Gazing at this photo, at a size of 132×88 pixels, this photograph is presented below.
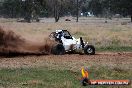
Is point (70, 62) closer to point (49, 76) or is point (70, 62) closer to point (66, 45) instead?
point (66, 45)

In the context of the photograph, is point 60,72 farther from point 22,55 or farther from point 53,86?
point 22,55

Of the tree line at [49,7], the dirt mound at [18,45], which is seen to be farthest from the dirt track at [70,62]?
the tree line at [49,7]

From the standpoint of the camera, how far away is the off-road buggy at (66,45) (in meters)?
21.4

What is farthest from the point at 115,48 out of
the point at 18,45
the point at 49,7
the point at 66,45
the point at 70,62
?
the point at 49,7

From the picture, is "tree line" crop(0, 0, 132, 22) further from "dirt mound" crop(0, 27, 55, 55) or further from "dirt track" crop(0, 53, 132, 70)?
"dirt track" crop(0, 53, 132, 70)

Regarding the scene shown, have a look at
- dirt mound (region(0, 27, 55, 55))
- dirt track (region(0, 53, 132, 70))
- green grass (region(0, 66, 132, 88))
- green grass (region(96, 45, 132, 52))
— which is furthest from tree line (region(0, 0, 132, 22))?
green grass (region(0, 66, 132, 88))

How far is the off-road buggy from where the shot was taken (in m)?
21.4

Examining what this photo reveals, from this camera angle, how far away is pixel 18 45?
70.0ft

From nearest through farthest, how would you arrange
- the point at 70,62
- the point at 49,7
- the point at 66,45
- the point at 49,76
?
the point at 49,76 → the point at 70,62 → the point at 66,45 → the point at 49,7

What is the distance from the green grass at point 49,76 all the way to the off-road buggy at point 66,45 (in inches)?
228

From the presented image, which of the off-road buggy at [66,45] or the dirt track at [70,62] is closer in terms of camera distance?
the dirt track at [70,62]

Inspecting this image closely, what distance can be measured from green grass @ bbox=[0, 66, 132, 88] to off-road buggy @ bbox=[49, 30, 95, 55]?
19.0 feet

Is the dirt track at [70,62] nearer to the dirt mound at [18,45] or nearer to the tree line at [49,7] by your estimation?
the dirt mound at [18,45]

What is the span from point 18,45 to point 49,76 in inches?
316
